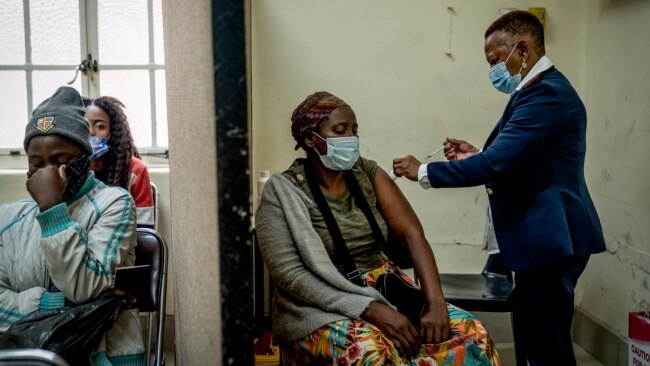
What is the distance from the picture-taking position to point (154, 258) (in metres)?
2.31

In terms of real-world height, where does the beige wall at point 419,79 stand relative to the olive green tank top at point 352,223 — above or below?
above

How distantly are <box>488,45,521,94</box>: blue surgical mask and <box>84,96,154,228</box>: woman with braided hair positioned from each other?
69.7 inches

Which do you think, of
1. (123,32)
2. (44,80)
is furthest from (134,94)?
(44,80)

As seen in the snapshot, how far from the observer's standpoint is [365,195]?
2363mm

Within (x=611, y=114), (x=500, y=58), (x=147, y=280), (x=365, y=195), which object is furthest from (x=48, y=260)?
(x=611, y=114)

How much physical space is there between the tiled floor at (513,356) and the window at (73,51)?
249 centimetres

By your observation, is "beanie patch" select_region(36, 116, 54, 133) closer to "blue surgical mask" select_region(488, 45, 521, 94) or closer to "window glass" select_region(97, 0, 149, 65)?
"blue surgical mask" select_region(488, 45, 521, 94)

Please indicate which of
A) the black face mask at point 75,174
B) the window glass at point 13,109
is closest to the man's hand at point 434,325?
the black face mask at point 75,174

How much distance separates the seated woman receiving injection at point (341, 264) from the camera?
1.99 m

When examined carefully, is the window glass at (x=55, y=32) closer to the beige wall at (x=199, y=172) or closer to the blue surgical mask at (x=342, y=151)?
the blue surgical mask at (x=342, y=151)

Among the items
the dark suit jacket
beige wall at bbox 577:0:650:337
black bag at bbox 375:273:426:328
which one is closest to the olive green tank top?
black bag at bbox 375:273:426:328

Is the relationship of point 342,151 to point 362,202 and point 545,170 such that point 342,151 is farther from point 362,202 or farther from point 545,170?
point 545,170

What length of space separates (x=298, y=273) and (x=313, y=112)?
615 millimetres

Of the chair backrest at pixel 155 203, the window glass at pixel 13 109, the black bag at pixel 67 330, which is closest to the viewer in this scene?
the black bag at pixel 67 330
